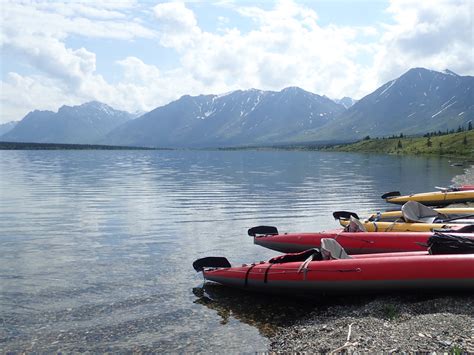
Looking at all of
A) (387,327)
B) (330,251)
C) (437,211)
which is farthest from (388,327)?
(437,211)

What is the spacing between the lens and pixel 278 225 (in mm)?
26578

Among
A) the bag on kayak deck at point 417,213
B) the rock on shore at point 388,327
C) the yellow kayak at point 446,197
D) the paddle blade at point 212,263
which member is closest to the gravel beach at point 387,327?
the rock on shore at point 388,327

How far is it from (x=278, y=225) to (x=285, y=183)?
1004 inches

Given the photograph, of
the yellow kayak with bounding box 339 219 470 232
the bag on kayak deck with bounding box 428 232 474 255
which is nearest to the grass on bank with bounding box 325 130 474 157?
the yellow kayak with bounding box 339 219 470 232

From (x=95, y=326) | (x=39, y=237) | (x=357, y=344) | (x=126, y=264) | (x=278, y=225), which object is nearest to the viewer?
(x=357, y=344)

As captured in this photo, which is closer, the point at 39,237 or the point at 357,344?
the point at 357,344

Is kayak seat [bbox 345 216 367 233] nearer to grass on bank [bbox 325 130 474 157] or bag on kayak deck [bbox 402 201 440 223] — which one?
bag on kayak deck [bbox 402 201 440 223]

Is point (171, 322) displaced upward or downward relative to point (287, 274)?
downward

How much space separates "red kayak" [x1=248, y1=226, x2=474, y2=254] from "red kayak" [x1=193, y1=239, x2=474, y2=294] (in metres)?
2.71

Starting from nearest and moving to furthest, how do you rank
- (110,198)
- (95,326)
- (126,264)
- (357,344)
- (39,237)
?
1. (357,344)
2. (95,326)
3. (126,264)
4. (39,237)
5. (110,198)

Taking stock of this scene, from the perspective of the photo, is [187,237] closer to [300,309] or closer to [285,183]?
[300,309]

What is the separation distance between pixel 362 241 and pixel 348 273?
14.1ft

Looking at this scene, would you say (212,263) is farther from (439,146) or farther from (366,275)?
(439,146)

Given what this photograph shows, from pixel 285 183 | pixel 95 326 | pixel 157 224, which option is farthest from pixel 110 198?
pixel 95 326
